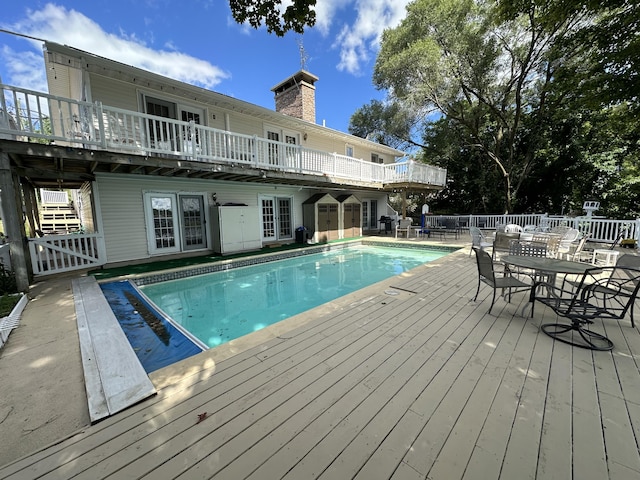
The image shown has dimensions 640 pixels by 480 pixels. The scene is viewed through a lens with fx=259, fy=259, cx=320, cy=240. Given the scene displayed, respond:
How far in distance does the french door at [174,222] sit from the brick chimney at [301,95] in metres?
6.69

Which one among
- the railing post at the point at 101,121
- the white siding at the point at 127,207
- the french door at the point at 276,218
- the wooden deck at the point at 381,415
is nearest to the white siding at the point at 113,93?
the railing post at the point at 101,121

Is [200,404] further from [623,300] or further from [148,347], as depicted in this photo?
[623,300]

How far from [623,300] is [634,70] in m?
6.97

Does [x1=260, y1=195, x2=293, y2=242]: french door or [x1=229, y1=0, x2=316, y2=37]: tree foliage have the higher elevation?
[x1=229, y1=0, x2=316, y2=37]: tree foliage

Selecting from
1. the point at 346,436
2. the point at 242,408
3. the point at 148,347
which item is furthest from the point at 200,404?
the point at 148,347

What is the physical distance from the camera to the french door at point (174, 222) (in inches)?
302

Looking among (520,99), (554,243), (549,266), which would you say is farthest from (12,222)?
(520,99)

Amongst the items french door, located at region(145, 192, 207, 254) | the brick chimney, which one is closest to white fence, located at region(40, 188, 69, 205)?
french door, located at region(145, 192, 207, 254)

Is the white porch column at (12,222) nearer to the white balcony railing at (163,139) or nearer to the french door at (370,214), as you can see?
the white balcony railing at (163,139)

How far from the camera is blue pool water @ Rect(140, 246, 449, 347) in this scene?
15.1 ft

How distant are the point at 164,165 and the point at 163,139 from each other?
0.99m

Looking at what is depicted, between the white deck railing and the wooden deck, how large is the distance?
5712 mm

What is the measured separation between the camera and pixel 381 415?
178cm

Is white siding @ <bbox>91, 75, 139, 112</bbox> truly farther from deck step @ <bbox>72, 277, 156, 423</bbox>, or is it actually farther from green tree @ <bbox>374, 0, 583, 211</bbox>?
green tree @ <bbox>374, 0, 583, 211</bbox>
